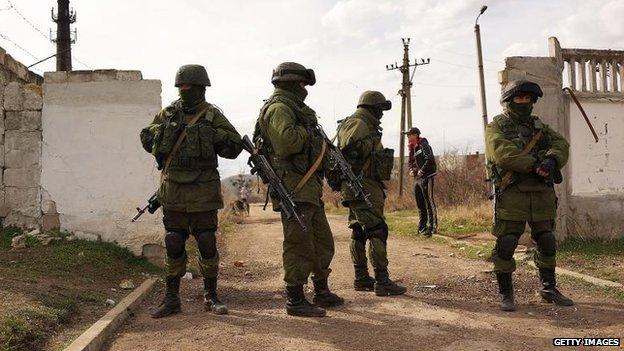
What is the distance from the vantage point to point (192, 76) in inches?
176

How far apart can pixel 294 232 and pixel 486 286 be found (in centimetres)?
229

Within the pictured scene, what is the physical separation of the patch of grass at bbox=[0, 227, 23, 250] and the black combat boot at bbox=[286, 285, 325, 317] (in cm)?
366

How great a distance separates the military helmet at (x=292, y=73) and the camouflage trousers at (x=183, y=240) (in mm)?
1205

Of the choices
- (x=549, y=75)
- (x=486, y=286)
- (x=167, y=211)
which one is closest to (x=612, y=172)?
(x=549, y=75)

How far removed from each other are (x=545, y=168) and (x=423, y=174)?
196 inches

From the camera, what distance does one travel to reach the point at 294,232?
4.30 meters

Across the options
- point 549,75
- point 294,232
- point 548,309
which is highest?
point 549,75

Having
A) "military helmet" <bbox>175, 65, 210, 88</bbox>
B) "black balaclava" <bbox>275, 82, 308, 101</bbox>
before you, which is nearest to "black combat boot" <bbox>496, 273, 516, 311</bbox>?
"black balaclava" <bbox>275, 82, 308, 101</bbox>

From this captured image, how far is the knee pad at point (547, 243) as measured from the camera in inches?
181

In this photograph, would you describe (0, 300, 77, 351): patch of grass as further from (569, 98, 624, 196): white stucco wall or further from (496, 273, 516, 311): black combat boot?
(569, 98, 624, 196): white stucco wall

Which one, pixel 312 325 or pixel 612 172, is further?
pixel 612 172

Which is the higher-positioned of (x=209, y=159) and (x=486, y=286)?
(x=209, y=159)

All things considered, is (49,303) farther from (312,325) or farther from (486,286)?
(486,286)

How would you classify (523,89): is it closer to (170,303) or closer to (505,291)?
(505,291)
